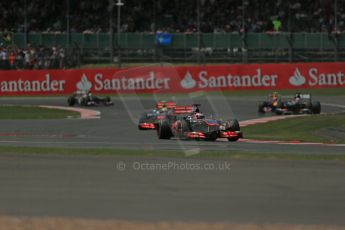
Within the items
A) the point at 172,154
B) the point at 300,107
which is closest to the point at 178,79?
the point at 300,107

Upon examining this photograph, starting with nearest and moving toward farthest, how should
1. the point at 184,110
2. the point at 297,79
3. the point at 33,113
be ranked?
1. the point at 184,110
2. the point at 33,113
3. the point at 297,79

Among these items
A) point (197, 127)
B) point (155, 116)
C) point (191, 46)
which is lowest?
point (155, 116)

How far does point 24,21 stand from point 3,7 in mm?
1800

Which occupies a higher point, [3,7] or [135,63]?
[3,7]

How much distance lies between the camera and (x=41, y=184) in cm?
1068

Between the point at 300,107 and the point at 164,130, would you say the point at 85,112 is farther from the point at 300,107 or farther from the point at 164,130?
the point at 164,130

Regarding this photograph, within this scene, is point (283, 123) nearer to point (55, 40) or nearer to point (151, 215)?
point (151, 215)

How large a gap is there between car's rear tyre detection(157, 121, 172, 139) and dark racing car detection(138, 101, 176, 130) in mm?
891

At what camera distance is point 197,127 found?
17.8m

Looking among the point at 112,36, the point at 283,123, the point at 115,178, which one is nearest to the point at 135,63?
the point at 112,36

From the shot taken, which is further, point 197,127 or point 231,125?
point 231,125

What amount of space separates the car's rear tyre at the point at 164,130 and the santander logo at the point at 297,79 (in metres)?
18.8

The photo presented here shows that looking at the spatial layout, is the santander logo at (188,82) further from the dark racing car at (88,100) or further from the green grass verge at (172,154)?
the green grass verge at (172,154)

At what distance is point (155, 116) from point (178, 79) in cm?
1546
